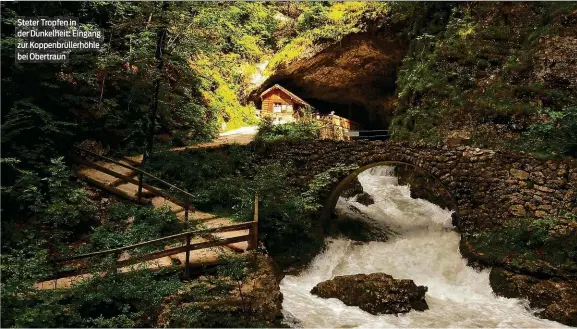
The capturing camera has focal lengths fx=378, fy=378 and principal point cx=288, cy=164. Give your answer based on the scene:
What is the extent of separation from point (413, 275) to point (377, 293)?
3010 mm

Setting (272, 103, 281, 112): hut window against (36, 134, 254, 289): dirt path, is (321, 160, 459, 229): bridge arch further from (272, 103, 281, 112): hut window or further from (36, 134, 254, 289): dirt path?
(272, 103, 281, 112): hut window

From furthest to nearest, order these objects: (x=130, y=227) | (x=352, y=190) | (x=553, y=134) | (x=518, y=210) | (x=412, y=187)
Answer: (x=412, y=187)
(x=352, y=190)
(x=553, y=134)
(x=518, y=210)
(x=130, y=227)

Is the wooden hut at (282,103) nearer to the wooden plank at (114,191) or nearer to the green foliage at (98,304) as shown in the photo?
the wooden plank at (114,191)

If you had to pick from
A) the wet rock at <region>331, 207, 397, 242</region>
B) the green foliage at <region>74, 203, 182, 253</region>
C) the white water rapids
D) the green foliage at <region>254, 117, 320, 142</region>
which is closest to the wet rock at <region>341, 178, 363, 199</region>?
Result: the white water rapids

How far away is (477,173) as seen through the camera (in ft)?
37.0

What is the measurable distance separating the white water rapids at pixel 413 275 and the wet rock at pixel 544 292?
0.19 meters

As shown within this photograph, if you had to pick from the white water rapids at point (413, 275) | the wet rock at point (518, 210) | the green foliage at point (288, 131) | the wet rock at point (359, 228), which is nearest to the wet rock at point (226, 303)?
the white water rapids at point (413, 275)

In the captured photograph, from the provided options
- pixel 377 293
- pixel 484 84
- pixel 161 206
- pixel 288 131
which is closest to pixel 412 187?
pixel 484 84

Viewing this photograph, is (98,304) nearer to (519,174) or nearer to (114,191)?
(114,191)

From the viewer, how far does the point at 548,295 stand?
878 cm

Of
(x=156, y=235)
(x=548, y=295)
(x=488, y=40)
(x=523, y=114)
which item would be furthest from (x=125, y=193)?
(x=488, y=40)

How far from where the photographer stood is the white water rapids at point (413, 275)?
8.17 m

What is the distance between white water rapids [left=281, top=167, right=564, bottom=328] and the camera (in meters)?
8.17

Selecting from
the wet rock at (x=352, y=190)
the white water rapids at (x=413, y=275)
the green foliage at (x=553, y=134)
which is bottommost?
the white water rapids at (x=413, y=275)
